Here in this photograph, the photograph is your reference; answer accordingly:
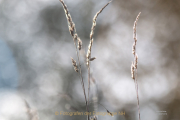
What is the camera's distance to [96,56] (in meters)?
1.99

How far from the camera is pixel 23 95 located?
1876 mm

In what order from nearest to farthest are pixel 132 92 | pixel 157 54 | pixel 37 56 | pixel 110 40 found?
pixel 132 92
pixel 157 54
pixel 110 40
pixel 37 56

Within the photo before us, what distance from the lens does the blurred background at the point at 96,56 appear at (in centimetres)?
160

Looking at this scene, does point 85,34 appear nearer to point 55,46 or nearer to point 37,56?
point 55,46

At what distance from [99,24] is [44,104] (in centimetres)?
157

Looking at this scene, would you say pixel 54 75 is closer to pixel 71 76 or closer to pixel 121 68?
pixel 71 76

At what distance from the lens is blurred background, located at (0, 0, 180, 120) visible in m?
1.60

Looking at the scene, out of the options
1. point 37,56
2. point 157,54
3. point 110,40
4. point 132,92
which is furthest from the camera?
point 37,56

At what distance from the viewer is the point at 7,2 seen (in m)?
2.22

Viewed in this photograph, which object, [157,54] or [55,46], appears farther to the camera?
[55,46]

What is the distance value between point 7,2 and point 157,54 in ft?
9.01

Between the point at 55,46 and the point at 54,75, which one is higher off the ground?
the point at 55,46

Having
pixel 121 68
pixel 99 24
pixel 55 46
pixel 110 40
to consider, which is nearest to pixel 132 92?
pixel 121 68

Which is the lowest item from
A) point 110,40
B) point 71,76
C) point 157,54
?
point 71,76
